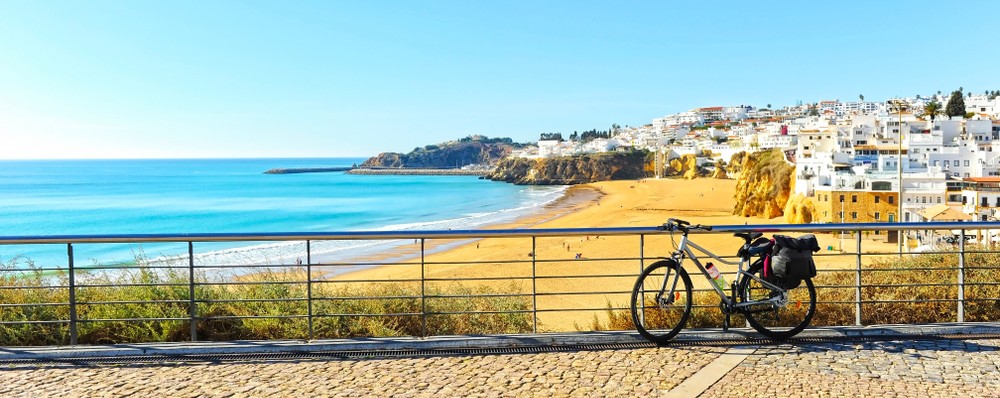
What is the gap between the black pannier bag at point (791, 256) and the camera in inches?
194

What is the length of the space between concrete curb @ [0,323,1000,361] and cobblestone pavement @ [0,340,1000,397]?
217mm

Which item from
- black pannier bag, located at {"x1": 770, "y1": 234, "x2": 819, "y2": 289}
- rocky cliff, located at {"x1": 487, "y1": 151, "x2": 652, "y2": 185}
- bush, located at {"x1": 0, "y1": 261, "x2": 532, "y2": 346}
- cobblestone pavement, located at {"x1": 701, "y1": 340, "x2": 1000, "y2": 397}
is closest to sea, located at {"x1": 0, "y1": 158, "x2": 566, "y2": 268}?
bush, located at {"x1": 0, "y1": 261, "x2": 532, "y2": 346}

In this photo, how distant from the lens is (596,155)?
13238 cm

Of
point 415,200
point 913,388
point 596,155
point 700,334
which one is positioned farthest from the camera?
point 596,155

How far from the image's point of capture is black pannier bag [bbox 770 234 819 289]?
4926 millimetres

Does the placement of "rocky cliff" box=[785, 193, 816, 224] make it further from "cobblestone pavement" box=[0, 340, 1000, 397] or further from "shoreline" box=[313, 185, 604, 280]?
"cobblestone pavement" box=[0, 340, 1000, 397]

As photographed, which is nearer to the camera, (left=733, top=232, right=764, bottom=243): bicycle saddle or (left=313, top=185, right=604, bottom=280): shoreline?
(left=733, top=232, right=764, bottom=243): bicycle saddle

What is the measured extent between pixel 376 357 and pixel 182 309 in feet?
6.70

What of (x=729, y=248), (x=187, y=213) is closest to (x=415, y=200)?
(x=187, y=213)

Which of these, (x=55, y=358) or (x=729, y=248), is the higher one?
(x=55, y=358)

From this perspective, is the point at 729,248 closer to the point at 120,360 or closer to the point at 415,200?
the point at 120,360

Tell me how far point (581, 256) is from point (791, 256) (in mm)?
26628

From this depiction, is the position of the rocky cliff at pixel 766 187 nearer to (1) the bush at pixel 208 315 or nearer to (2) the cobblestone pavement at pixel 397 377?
(1) the bush at pixel 208 315

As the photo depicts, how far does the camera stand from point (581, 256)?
3144 centimetres
